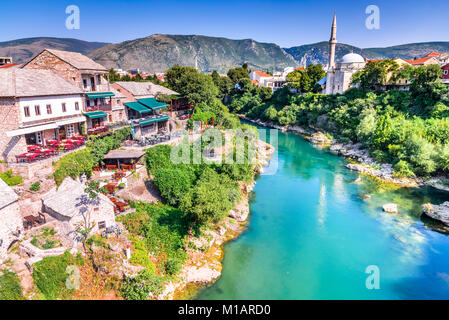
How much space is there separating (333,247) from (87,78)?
25.8 metres

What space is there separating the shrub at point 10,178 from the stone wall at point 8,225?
2.96 metres

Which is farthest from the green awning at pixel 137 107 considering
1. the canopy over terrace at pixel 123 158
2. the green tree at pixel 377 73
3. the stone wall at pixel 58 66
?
the green tree at pixel 377 73

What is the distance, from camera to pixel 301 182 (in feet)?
105

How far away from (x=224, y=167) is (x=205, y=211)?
323 inches

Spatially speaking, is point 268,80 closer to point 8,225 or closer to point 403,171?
point 403,171

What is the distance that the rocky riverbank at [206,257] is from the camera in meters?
15.4

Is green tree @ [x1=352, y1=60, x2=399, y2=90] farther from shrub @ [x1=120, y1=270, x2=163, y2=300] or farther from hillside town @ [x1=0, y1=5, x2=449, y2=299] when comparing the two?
shrub @ [x1=120, y1=270, x2=163, y2=300]

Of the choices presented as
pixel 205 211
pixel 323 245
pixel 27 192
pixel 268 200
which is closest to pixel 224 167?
pixel 268 200

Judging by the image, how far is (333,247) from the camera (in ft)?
65.5

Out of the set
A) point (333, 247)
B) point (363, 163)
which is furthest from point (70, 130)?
point (363, 163)

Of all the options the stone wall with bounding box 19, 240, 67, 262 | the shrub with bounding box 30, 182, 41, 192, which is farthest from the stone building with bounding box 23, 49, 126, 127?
the stone wall with bounding box 19, 240, 67, 262

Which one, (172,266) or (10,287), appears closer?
(10,287)

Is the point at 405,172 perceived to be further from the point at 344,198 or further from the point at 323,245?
the point at 323,245

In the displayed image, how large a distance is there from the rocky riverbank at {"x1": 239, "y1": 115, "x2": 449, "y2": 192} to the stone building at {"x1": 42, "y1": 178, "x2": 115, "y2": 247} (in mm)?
29977
